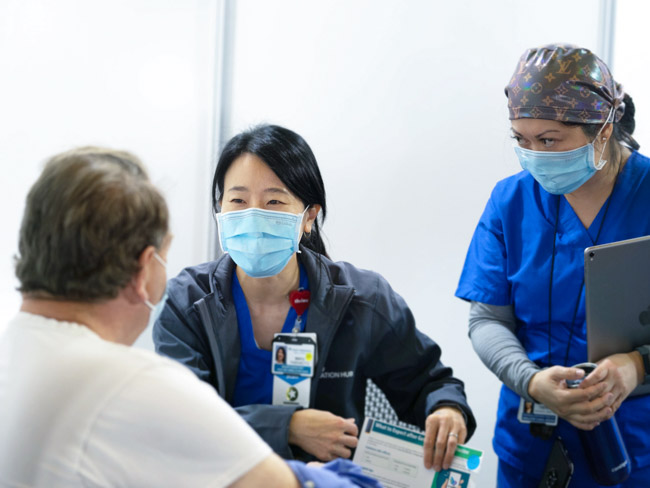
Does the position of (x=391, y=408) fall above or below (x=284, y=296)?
below

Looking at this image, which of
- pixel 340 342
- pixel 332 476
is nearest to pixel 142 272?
pixel 332 476

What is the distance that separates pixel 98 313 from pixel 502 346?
1066 millimetres

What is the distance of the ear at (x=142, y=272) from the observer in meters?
1.04

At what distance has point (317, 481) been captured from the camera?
41.0 inches

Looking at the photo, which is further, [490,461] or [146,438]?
[490,461]

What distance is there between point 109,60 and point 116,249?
5.13ft

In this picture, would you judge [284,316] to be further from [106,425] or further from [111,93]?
[111,93]

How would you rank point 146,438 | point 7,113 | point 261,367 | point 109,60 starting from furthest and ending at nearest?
point 109,60 < point 7,113 < point 261,367 < point 146,438

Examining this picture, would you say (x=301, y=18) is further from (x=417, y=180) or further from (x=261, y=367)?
(x=261, y=367)

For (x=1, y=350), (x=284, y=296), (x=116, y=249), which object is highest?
(x=116, y=249)

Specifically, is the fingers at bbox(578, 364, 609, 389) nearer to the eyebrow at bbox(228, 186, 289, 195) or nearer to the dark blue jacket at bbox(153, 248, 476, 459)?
the dark blue jacket at bbox(153, 248, 476, 459)

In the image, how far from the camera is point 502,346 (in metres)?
1.74

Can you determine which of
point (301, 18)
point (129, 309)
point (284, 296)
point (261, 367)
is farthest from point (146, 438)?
point (301, 18)

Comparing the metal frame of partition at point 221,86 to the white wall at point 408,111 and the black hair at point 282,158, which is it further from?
the black hair at point 282,158
